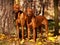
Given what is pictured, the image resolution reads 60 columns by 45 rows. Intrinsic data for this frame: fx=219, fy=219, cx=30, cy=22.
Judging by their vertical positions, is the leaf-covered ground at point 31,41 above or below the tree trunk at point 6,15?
below

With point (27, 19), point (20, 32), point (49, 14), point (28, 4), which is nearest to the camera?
point (27, 19)

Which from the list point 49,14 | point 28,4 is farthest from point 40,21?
point 49,14

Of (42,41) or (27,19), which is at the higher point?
(27,19)

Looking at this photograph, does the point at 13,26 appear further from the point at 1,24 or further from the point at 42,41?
the point at 42,41

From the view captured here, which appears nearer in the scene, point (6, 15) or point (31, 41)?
point (31, 41)

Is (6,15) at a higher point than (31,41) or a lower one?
higher

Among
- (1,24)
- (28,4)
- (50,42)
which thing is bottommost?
(50,42)

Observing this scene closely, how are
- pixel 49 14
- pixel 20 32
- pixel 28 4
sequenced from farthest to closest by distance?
pixel 49 14, pixel 28 4, pixel 20 32

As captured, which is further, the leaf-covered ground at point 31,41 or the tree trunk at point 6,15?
the tree trunk at point 6,15

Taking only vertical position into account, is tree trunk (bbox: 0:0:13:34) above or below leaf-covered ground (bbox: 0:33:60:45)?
above

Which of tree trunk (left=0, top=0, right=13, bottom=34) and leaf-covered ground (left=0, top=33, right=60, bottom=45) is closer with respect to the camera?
leaf-covered ground (left=0, top=33, right=60, bottom=45)

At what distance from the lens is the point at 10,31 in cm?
587

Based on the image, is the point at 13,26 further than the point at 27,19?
Yes

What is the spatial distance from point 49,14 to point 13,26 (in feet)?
10.3
